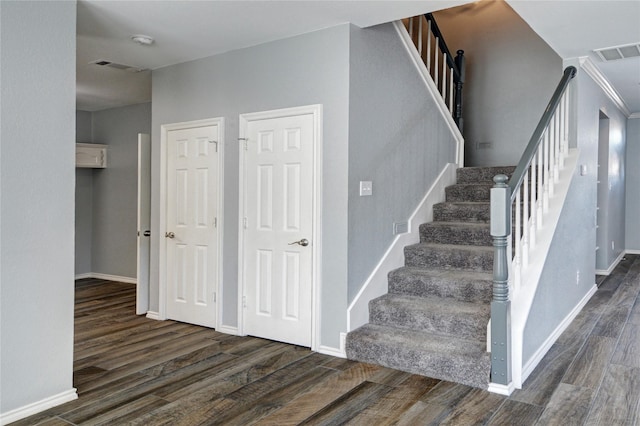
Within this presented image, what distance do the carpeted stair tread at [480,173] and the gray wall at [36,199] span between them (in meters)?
3.87

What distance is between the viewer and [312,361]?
3742mm

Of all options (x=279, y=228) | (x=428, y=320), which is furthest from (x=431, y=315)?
(x=279, y=228)

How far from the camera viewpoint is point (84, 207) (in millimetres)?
7672

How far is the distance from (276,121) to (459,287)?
1.99 meters

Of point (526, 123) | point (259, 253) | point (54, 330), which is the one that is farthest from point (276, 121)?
point (526, 123)

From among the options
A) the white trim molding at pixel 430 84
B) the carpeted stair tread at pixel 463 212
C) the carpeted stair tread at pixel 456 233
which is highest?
the white trim molding at pixel 430 84

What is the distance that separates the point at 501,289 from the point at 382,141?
1622 millimetres

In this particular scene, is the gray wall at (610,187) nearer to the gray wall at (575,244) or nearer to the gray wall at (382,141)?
the gray wall at (575,244)

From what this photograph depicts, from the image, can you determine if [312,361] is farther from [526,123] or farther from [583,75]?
[526,123]

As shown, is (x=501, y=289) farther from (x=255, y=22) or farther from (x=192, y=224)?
(x=192, y=224)

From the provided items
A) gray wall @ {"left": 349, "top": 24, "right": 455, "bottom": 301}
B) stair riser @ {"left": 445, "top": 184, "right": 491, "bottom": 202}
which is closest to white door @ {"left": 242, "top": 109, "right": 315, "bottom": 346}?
gray wall @ {"left": 349, "top": 24, "right": 455, "bottom": 301}

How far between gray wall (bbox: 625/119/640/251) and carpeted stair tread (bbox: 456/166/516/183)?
4.93 meters

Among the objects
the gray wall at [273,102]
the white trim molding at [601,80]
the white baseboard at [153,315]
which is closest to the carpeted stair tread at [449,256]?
the gray wall at [273,102]

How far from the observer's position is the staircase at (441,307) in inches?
134
